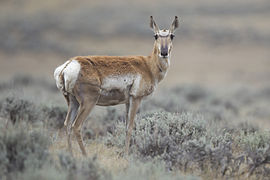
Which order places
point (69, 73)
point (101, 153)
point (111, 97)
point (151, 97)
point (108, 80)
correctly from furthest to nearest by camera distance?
point (151, 97), point (101, 153), point (111, 97), point (108, 80), point (69, 73)

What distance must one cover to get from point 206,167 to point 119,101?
204 centimetres

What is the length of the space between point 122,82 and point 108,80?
0.97 feet

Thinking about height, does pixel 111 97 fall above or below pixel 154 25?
below

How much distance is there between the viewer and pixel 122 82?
20.3 feet

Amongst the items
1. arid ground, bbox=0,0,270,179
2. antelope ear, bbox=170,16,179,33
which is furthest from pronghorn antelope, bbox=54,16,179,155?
arid ground, bbox=0,0,270,179

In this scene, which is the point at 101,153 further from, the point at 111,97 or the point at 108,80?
the point at 108,80

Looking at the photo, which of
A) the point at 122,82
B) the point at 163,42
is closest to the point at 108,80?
the point at 122,82

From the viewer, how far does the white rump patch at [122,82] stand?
19.7ft

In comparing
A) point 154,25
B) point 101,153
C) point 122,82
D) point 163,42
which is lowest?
point 101,153

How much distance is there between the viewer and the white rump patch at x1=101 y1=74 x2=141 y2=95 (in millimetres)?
6013

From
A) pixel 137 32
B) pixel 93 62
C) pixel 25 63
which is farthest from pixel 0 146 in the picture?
pixel 137 32

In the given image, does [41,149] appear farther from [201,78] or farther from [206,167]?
[201,78]

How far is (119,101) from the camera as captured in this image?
6312mm

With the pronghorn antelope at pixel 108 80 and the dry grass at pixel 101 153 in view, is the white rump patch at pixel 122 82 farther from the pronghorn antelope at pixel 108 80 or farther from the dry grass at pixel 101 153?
the dry grass at pixel 101 153
